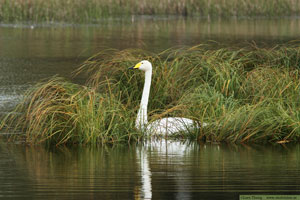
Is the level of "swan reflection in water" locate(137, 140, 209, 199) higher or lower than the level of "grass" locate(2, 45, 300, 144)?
lower

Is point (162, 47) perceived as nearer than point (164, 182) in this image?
No

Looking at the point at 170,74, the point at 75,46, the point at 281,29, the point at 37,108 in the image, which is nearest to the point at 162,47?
the point at 75,46

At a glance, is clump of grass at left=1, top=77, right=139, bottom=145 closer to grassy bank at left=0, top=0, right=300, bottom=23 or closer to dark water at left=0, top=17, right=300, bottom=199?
dark water at left=0, top=17, right=300, bottom=199

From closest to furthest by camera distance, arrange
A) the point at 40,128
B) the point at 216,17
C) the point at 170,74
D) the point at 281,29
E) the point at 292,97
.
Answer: the point at 40,128 → the point at 292,97 → the point at 170,74 → the point at 281,29 → the point at 216,17

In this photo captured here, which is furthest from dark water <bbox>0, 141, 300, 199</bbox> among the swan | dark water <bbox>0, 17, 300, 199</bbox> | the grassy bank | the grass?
the grassy bank

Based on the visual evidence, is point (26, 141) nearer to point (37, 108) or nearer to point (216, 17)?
point (37, 108)

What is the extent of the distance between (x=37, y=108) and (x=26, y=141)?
46cm

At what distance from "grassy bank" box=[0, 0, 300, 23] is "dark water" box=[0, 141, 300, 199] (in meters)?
24.0

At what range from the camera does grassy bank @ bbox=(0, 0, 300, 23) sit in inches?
1326

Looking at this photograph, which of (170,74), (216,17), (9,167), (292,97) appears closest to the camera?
(9,167)

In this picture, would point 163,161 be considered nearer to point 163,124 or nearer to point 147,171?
point 147,171

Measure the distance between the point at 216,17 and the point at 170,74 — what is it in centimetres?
2650

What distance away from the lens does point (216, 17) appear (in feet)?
127

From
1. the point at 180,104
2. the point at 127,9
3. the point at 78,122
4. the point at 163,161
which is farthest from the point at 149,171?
the point at 127,9
